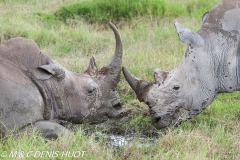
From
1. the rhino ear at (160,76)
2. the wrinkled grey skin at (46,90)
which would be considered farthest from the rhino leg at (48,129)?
the rhino ear at (160,76)

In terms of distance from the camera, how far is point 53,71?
22.8 feet

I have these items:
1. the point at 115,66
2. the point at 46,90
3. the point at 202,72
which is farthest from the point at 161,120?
the point at 46,90

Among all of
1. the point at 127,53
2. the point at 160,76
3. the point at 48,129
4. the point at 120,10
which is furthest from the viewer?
the point at 120,10

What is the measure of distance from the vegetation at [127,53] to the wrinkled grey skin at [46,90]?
0.24m

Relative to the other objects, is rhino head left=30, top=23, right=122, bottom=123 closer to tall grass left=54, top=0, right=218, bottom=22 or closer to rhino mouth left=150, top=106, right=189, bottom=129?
rhino mouth left=150, top=106, right=189, bottom=129

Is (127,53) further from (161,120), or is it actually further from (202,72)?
(202,72)

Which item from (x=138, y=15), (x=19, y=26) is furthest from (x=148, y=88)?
(x=138, y=15)

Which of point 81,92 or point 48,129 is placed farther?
point 81,92

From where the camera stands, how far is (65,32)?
11742 millimetres

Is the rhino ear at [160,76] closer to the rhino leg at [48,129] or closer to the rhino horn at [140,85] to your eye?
the rhino horn at [140,85]

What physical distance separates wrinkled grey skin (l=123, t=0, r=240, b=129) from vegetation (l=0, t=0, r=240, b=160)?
0.28 meters

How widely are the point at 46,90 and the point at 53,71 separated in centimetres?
26

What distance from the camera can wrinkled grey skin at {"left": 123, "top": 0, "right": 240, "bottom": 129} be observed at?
7270 millimetres

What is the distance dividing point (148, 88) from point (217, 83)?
0.91m
